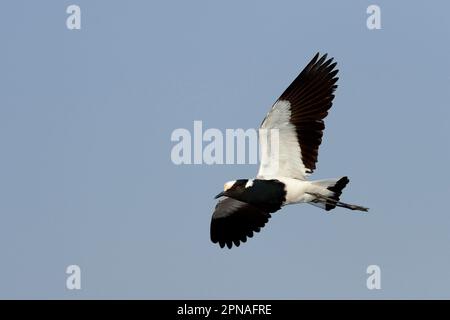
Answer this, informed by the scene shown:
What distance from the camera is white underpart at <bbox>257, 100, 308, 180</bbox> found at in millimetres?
21828

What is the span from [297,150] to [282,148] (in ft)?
0.98

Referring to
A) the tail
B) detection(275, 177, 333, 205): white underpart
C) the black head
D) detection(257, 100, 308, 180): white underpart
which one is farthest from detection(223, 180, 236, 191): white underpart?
the tail

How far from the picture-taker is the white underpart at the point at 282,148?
71.6ft

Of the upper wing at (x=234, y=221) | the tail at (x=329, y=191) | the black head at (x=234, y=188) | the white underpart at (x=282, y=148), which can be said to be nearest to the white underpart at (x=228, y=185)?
the black head at (x=234, y=188)

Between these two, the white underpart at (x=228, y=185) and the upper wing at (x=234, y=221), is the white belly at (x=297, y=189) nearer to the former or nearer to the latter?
the white underpart at (x=228, y=185)

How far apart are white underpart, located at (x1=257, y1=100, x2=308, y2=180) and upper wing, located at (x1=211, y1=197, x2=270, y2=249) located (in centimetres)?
115

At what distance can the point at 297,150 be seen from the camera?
22.1m

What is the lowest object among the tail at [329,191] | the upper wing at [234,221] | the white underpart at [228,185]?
the upper wing at [234,221]

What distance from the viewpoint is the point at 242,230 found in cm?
2341

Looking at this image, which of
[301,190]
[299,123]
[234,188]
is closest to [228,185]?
[234,188]

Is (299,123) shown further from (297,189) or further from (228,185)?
(228,185)
